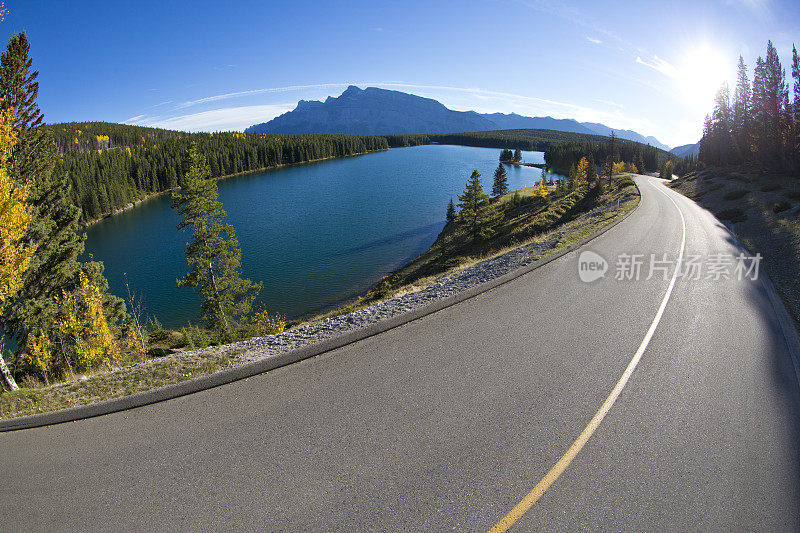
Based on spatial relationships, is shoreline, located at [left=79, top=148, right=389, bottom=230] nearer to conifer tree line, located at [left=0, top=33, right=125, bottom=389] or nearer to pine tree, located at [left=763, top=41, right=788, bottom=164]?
conifer tree line, located at [left=0, top=33, right=125, bottom=389]

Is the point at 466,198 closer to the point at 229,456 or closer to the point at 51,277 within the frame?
the point at 51,277

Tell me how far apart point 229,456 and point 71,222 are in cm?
2111

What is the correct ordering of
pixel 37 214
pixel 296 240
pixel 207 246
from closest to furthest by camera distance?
pixel 37 214, pixel 207 246, pixel 296 240

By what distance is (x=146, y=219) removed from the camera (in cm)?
6950

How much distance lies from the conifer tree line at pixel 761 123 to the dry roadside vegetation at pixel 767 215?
3053 mm

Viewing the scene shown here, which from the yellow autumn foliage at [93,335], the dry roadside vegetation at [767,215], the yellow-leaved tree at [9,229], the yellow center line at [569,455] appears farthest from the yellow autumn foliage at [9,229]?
the dry roadside vegetation at [767,215]

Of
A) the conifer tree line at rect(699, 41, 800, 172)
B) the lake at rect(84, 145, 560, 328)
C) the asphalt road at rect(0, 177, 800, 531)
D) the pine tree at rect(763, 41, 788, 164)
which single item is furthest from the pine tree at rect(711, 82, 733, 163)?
the asphalt road at rect(0, 177, 800, 531)

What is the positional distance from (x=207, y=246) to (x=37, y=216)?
7.26 metres

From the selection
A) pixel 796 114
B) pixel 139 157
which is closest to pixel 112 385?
pixel 796 114

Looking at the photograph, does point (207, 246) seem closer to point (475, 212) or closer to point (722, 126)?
point (475, 212)

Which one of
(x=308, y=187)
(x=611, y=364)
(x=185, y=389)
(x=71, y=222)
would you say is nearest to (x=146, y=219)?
(x=308, y=187)

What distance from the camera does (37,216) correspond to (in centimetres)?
1683

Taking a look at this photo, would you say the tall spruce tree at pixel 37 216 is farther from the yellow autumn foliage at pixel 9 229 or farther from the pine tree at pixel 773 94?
the pine tree at pixel 773 94

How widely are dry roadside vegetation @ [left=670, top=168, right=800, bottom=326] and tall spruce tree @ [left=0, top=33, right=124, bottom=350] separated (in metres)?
29.1
